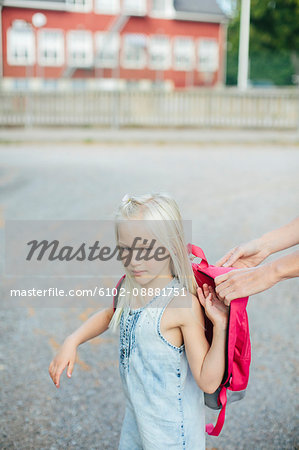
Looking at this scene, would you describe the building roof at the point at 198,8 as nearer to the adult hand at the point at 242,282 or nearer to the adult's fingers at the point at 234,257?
the adult's fingers at the point at 234,257

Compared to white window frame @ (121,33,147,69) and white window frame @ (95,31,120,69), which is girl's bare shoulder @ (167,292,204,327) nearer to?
white window frame @ (95,31,120,69)

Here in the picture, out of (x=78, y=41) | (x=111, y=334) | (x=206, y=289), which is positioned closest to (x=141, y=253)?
(x=206, y=289)

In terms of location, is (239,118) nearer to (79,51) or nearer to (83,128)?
(83,128)

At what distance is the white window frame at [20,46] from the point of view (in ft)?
124

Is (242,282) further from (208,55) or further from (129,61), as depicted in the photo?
(208,55)

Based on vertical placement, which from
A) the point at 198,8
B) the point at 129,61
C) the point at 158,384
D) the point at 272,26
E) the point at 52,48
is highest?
the point at 198,8

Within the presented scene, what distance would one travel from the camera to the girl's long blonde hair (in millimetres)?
1924

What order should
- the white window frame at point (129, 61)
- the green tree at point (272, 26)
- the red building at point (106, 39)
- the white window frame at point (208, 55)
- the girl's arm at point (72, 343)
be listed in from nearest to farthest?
the girl's arm at point (72, 343), the red building at point (106, 39), the white window frame at point (129, 61), the green tree at point (272, 26), the white window frame at point (208, 55)

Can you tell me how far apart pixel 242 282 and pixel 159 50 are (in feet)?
132

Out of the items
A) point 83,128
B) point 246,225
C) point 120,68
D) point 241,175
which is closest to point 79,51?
point 120,68

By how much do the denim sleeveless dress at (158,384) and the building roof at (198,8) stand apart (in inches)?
1601

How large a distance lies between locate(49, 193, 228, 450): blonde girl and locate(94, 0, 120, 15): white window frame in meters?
39.0

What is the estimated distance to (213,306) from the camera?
191 centimetres

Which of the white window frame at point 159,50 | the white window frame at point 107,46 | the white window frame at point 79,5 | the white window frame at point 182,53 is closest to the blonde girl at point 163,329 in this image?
the white window frame at point 107,46
